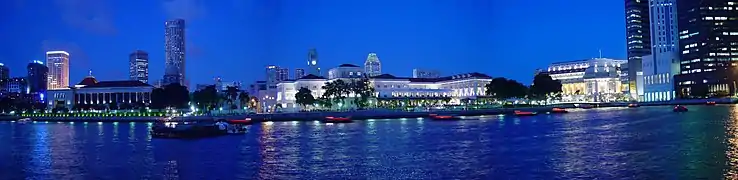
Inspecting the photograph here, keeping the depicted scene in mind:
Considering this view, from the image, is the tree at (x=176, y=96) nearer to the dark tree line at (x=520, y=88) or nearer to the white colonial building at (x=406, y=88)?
the white colonial building at (x=406, y=88)

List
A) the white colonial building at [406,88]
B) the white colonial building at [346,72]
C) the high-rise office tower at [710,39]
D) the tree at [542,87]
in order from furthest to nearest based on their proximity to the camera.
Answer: the white colonial building at [346,72] < the white colonial building at [406,88] < the high-rise office tower at [710,39] < the tree at [542,87]

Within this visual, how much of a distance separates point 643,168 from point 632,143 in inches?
504

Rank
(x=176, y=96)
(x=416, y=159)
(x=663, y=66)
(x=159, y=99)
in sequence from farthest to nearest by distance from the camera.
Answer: (x=663, y=66), (x=159, y=99), (x=176, y=96), (x=416, y=159)

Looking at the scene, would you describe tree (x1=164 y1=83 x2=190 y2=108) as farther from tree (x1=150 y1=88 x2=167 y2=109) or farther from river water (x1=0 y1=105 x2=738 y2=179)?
river water (x1=0 y1=105 x2=738 y2=179)

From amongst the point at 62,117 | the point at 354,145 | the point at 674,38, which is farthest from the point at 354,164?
the point at 674,38

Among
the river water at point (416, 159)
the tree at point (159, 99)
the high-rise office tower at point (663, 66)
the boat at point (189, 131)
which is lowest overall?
the river water at point (416, 159)

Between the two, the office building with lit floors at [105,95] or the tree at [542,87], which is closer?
the tree at [542,87]

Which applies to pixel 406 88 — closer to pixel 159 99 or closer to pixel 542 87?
pixel 542 87

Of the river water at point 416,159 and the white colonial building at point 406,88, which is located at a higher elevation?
the white colonial building at point 406,88

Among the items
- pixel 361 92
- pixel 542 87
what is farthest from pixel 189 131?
pixel 542 87

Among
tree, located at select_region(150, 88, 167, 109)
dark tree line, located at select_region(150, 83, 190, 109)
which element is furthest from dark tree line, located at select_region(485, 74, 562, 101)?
tree, located at select_region(150, 88, 167, 109)

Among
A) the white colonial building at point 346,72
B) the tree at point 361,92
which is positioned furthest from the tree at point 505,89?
the white colonial building at point 346,72

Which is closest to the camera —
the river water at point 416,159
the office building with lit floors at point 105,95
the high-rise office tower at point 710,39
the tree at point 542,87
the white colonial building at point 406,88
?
the river water at point 416,159

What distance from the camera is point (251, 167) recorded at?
31391 millimetres
